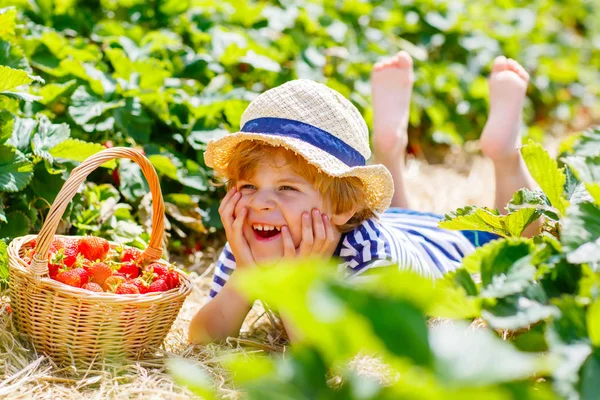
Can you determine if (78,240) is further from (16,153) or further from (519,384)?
(519,384)

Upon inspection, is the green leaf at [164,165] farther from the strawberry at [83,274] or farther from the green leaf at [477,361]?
the green leaf at [477,361]

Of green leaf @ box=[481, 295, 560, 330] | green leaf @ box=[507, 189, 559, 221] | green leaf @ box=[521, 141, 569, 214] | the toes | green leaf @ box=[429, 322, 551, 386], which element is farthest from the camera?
the toes

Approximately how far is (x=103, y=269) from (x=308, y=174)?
55 cm

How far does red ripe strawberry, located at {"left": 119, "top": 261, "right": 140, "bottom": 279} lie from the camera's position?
6.13 feet

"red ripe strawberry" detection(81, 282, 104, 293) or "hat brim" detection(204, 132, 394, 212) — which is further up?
"hat brim" detection(204, 132, 394, 212)

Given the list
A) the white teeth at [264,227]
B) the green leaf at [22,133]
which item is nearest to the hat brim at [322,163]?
the white teeth at [264,227]

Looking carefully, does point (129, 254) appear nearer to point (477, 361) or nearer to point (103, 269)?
point (103, 269)

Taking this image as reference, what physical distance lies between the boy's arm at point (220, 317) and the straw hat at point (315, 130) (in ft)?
1.34

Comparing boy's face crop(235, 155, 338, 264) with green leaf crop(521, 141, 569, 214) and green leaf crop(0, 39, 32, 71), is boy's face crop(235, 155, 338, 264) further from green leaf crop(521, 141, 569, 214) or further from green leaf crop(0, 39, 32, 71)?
green leaf crop(0, 39, 32, 71)

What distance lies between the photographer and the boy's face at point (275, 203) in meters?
1.87

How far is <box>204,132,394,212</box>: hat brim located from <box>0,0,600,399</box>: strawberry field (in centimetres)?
29

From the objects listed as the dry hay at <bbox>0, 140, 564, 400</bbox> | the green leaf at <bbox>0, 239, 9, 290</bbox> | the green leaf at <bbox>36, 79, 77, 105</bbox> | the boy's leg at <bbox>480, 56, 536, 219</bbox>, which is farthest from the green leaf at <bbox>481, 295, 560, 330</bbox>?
the green leaf at <bbox>36, 79, 77, 105</bbox>

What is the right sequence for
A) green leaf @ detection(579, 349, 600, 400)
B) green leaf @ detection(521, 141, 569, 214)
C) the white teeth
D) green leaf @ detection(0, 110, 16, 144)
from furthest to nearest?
green leaf @ detection(0, 110, 16, 144) < the white teeth < green leaf @ detection(521, 141, 569, 214) < green leaf @ detection(579, 349, 600, 400)

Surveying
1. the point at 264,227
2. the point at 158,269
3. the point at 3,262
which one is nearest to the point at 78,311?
the point at 158,269
